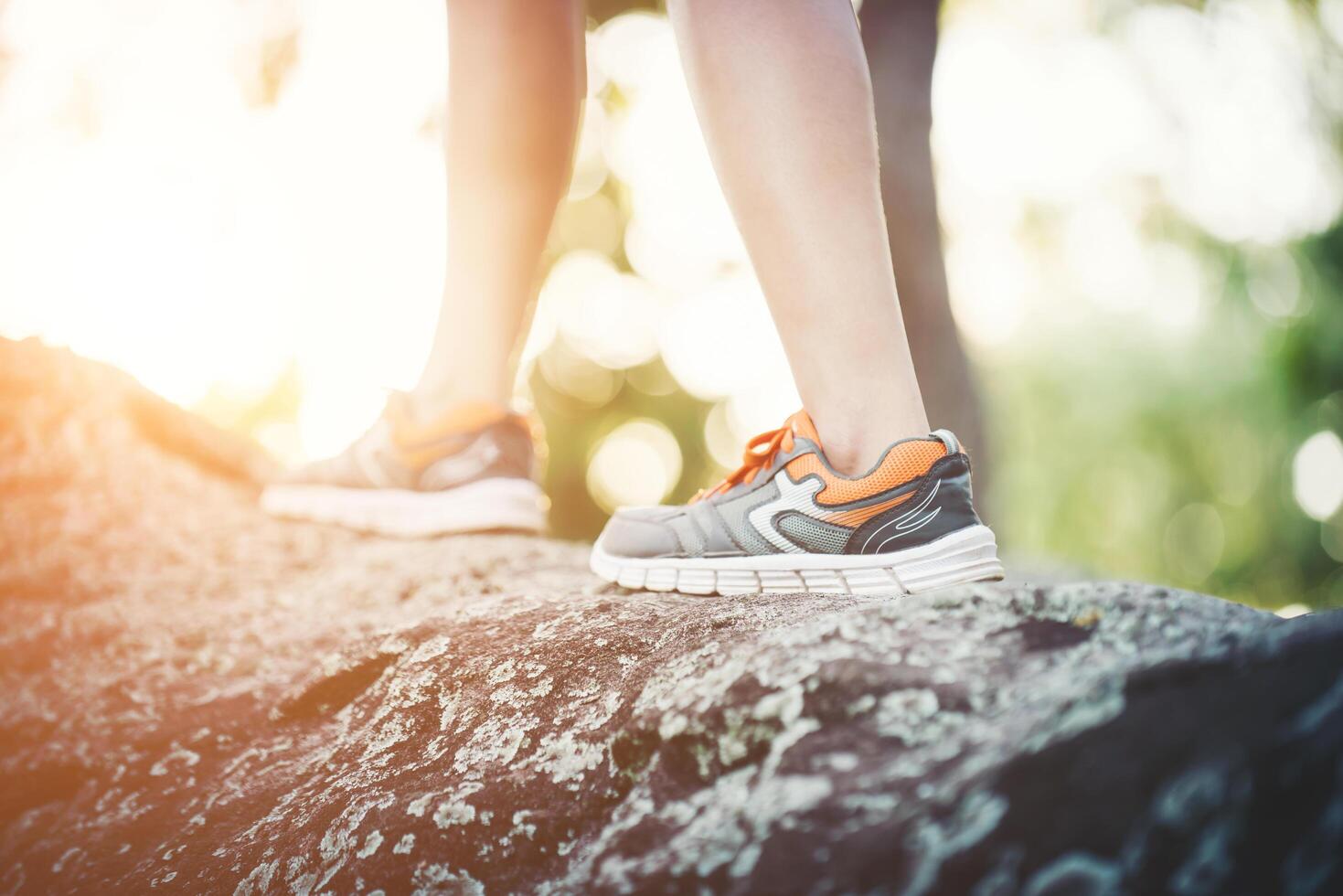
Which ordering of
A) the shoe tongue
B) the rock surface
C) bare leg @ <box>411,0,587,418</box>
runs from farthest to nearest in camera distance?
bare leg @ <box>411,0,587,418</box> < the shoe tongue < the rock surface

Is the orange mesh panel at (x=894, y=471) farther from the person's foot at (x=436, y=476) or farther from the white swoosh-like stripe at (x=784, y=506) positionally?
the person's foot at (x=436, y=476)

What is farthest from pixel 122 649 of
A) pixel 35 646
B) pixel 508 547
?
pixel 508 547

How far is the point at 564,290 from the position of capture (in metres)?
15.7

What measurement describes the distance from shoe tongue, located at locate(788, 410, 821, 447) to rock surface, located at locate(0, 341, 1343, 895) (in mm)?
303

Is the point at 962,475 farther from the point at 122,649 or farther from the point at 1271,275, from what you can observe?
the point at 1271,275

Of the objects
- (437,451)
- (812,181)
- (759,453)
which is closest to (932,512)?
(759,453)

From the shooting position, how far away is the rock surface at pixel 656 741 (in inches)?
24.5

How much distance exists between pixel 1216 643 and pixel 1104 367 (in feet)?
38.7

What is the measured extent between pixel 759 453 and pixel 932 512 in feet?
1.22

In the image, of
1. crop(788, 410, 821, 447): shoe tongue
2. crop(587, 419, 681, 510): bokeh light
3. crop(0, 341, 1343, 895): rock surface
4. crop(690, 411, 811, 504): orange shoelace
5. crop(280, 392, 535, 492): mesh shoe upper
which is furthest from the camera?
crop(587, 419, 681, 510): bokeh light

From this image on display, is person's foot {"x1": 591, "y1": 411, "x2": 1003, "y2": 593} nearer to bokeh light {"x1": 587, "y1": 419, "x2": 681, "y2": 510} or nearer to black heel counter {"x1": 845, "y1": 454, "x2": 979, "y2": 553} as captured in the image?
black heel counter {"x1": 845, "y1": 454, "x2": 979, "y2": 553}

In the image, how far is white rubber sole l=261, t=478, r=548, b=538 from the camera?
7.39 ft

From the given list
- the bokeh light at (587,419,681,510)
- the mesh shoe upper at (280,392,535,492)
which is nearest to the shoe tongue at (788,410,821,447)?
the mesh shoe upper at (280,392,535,492)

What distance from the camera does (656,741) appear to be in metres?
0.91
